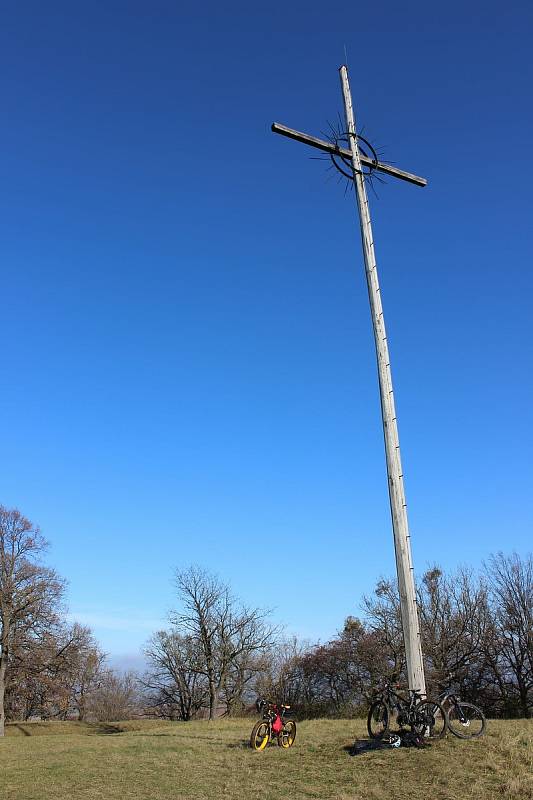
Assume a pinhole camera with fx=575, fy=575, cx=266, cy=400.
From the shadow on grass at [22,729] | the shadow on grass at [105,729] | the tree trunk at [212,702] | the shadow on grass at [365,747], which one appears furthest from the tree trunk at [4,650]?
the shadow on grass at [365,747]

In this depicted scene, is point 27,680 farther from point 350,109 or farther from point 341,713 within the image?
point 350,109

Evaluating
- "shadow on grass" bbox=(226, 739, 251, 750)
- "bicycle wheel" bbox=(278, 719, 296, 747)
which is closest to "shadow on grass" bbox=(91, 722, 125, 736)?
"shadow on grass" bbox=(226, 739, 251, 750)

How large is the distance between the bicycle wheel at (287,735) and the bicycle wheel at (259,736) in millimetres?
326

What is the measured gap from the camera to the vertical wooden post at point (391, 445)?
10.4m

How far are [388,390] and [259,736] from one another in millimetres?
8788

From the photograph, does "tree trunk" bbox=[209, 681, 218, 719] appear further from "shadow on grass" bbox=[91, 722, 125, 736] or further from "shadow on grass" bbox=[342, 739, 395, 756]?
"shadow on grass" bbox=[342, 739, 395, 756]

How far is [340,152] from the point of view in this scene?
1304cm

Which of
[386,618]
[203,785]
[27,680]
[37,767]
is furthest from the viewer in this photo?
[386,618]

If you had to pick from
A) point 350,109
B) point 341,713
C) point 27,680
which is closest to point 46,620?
point 27,680

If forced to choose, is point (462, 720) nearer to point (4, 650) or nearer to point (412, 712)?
point (412, 712)

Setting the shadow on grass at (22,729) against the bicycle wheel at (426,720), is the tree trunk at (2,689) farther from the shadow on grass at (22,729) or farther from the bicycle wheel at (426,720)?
the bicycle wheel at (426,720)

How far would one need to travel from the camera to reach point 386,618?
3756 cm

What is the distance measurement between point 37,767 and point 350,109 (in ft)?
59.0

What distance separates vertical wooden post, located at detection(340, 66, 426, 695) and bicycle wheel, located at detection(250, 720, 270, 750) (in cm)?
504
